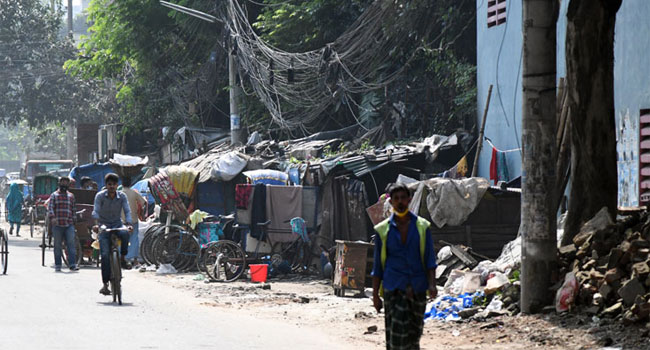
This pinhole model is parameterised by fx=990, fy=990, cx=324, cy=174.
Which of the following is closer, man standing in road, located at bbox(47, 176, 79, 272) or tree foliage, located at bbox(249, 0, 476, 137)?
man standing in road, located at bbox(47, 176, 79, 272)

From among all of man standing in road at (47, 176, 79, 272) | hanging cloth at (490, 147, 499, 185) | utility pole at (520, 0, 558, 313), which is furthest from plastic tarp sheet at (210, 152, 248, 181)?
utility pole at (520, 0, 558, 313)

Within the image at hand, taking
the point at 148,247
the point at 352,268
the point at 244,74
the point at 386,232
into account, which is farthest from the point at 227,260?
the point at 244,74

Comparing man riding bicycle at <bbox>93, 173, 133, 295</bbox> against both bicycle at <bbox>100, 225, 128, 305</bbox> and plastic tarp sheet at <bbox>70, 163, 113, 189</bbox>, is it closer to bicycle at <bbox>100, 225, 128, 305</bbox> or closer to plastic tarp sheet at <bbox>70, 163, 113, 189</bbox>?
bicycle at <bbox>100, 225, 128, 305</bbox>

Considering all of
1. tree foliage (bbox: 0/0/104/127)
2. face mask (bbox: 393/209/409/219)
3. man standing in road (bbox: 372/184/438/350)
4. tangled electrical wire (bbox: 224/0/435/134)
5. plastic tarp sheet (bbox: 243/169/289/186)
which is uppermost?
tree foliage (bbox: 0/0/104/127)

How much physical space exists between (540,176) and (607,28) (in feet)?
6.35

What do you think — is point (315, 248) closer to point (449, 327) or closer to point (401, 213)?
point (449, 327)

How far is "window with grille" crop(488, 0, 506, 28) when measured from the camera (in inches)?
744

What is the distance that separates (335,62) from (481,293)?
45.8 ft

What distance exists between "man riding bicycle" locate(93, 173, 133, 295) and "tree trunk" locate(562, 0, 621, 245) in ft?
20.3

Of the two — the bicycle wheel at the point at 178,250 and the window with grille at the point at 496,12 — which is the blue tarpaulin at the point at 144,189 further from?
the window with grille at the point at 496,12

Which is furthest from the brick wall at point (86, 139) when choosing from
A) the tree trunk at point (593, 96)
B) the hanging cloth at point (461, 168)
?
the tree trunk at point (593, 96)

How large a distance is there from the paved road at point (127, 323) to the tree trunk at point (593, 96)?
12.0 ft

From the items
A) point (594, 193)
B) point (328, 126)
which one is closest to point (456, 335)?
point (594, 193)

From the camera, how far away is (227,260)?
61.1 feet
